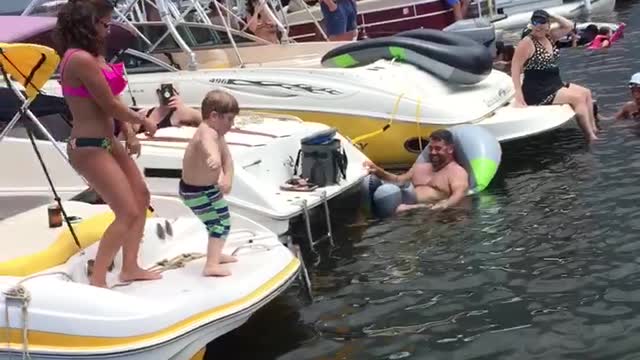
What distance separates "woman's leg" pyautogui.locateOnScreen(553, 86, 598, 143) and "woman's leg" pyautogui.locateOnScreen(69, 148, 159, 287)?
6165mm

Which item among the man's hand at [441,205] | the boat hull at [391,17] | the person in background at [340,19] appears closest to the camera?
the man's hand at [441,205]

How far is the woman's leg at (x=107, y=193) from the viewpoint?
5.04 metres

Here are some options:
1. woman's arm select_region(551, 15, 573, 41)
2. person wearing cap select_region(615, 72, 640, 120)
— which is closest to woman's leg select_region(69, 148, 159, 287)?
person wearing cap select_region(615, 72, 640, 120)

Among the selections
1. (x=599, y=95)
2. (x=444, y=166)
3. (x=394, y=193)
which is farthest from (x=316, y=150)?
(x=599, y=95)

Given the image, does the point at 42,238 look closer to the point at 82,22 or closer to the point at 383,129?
the point at 82,22

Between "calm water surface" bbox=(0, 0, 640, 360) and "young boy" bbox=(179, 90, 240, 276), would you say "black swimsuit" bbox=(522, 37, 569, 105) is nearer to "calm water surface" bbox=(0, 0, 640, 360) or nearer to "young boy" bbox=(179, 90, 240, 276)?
"calm water surface" bbox=(0, 0, 640, 360)

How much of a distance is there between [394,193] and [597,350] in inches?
132

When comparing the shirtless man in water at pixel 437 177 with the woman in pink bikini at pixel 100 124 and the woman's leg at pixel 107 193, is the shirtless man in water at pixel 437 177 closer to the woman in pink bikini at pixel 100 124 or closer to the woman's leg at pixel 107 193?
the woman in pink bikini at pixel 100 124

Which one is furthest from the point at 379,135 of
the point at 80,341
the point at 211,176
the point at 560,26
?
the point at 80,341

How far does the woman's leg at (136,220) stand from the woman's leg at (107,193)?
6cm

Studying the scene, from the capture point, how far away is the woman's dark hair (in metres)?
4.84

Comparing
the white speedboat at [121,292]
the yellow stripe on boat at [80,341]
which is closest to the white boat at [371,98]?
the white speedboat at [121,292]

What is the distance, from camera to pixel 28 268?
5.01 metres

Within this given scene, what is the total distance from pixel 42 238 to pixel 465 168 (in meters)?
4.49
